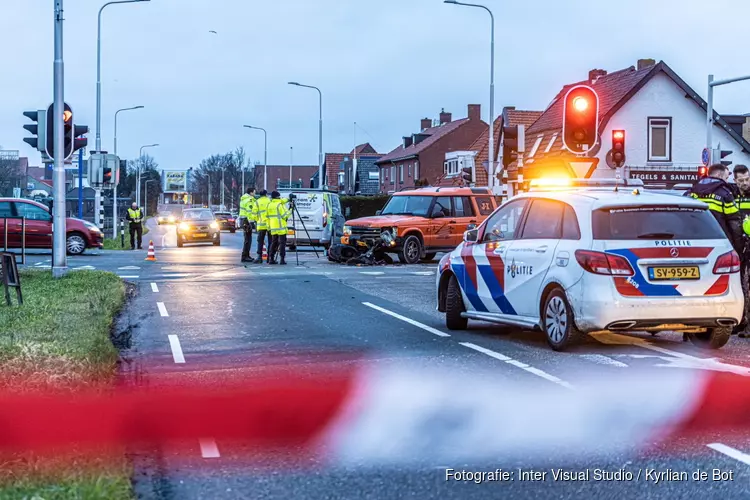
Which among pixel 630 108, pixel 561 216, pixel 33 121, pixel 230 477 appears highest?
pixel 630 108

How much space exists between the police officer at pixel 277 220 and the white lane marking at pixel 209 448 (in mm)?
19807

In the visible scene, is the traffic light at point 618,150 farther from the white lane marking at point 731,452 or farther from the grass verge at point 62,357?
the white lane marking at point 731,452

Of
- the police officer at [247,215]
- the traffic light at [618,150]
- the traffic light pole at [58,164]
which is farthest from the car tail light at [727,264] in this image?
the police officer at [247,215]

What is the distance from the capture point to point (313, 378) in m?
8.62

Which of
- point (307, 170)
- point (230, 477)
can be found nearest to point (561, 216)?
point (230, 477)

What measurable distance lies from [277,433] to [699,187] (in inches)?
285

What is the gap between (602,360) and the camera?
9625mm

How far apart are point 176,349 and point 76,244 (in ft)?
75.8

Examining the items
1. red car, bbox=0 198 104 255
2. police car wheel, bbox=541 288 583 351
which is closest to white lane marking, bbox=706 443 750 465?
police car wheel, bbox=541 288 583 351

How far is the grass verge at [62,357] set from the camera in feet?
16.4

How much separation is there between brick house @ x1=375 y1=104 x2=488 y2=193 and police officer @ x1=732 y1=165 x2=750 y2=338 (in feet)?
209

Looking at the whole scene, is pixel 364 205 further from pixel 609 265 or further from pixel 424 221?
pixel 609 265

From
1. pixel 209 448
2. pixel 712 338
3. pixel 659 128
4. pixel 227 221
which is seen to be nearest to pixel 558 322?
pixel 712 338

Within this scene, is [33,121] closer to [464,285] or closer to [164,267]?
[164,267]
